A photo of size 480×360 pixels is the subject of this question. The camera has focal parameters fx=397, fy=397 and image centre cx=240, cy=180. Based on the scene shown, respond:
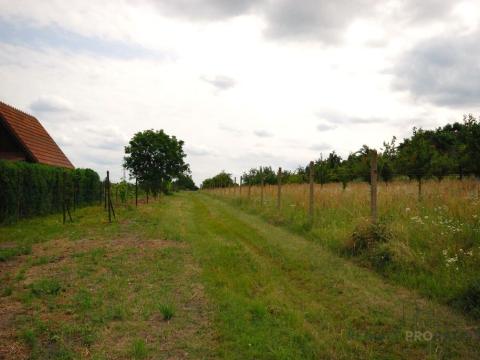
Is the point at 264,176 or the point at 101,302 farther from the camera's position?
the point at 264,176

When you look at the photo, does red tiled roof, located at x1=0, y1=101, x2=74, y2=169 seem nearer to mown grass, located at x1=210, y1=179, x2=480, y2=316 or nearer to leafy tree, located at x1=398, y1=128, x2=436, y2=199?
mown grass, located at x1=210, y1=179, x2=480, y2=316

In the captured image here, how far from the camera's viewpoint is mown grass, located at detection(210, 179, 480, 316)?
20.4 ft

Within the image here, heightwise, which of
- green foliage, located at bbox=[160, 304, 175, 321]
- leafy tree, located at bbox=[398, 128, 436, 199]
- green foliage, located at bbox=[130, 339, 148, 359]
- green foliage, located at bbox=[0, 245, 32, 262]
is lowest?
green foliage, located at bbox=[130, 339, 148, 359]

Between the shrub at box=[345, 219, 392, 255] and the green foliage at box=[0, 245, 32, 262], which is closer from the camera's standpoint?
the shrub at box=[345, 219, 392, 255]

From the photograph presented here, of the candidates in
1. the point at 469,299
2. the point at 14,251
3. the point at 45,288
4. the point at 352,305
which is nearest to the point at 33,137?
the point at 14,251

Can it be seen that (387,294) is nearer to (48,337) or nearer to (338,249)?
(338,249)

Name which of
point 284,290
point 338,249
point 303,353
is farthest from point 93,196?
point 303,353

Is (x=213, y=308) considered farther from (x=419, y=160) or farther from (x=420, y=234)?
(x=419, y=160)

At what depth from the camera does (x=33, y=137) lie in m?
23.8

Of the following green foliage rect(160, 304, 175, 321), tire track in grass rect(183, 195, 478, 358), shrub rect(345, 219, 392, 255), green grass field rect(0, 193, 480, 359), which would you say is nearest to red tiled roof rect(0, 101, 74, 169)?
green grass field rect(0, 193, 480, 359)

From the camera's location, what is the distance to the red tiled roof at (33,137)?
21734 millimetres

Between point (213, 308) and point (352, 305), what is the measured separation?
78.0 inches

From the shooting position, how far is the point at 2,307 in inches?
217

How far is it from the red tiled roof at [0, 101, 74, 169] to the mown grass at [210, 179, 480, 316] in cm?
1540
